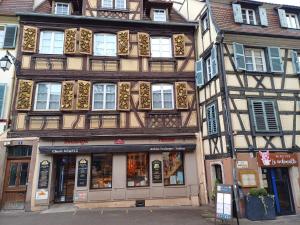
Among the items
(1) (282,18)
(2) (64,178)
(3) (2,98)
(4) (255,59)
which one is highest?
Answer: (1) (282,18)

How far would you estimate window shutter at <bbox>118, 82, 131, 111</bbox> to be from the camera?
1152 centimetres

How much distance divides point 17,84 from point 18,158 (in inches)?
133

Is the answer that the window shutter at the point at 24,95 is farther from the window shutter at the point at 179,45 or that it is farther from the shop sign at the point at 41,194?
the window shutter at the point at 179,45

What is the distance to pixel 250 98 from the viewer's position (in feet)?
33.2

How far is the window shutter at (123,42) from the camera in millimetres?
12059

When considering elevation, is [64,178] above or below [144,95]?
below

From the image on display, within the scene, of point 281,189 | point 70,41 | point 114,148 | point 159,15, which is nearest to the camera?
point 281,189

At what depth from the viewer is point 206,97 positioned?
11.5 metres

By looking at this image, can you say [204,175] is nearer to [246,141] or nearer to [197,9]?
[246,141]

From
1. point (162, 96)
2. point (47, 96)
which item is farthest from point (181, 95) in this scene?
point (47, 96)

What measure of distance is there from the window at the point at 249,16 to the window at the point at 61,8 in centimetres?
886

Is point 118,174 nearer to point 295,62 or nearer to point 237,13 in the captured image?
point 237,13

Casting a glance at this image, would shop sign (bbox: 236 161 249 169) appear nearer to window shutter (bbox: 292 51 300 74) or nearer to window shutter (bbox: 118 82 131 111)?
window shutter (bbox: 292 51 300 74)

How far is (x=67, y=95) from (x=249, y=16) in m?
9.56
